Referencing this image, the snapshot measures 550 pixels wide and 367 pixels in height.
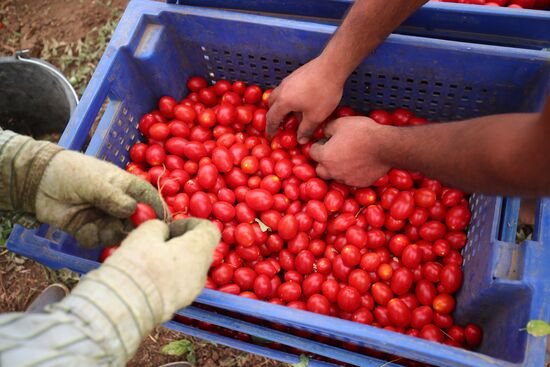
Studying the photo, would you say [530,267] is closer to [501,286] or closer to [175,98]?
[501,286]

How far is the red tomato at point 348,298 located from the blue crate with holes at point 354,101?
24 cm

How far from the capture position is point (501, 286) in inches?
76.2

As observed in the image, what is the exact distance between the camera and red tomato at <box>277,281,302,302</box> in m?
2.39

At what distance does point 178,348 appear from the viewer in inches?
121

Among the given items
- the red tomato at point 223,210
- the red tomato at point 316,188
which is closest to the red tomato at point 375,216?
the red tomato at point 316,188

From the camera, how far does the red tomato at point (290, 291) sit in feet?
7.84

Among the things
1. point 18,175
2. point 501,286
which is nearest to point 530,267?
point 501,286

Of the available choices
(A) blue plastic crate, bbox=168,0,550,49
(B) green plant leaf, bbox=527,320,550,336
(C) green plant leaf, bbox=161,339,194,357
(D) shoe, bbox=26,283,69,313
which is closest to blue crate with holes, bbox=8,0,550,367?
(B) green plant leaf, bbox=527,320,550,336

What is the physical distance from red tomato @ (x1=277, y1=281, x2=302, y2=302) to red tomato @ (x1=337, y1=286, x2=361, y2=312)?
0.21m

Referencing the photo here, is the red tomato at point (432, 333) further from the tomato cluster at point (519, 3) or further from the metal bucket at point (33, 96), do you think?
the metal bucket at point (33, 96)

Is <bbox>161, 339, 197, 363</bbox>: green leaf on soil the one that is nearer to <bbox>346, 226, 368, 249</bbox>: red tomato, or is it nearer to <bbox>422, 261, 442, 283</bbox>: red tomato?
<bbox>346, 226, 368, 249</bbox>: red tomato

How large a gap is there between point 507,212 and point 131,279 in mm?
1613

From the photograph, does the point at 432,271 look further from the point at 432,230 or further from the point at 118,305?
the point at 118,305

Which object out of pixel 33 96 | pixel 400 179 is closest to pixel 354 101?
pixel 400 179
